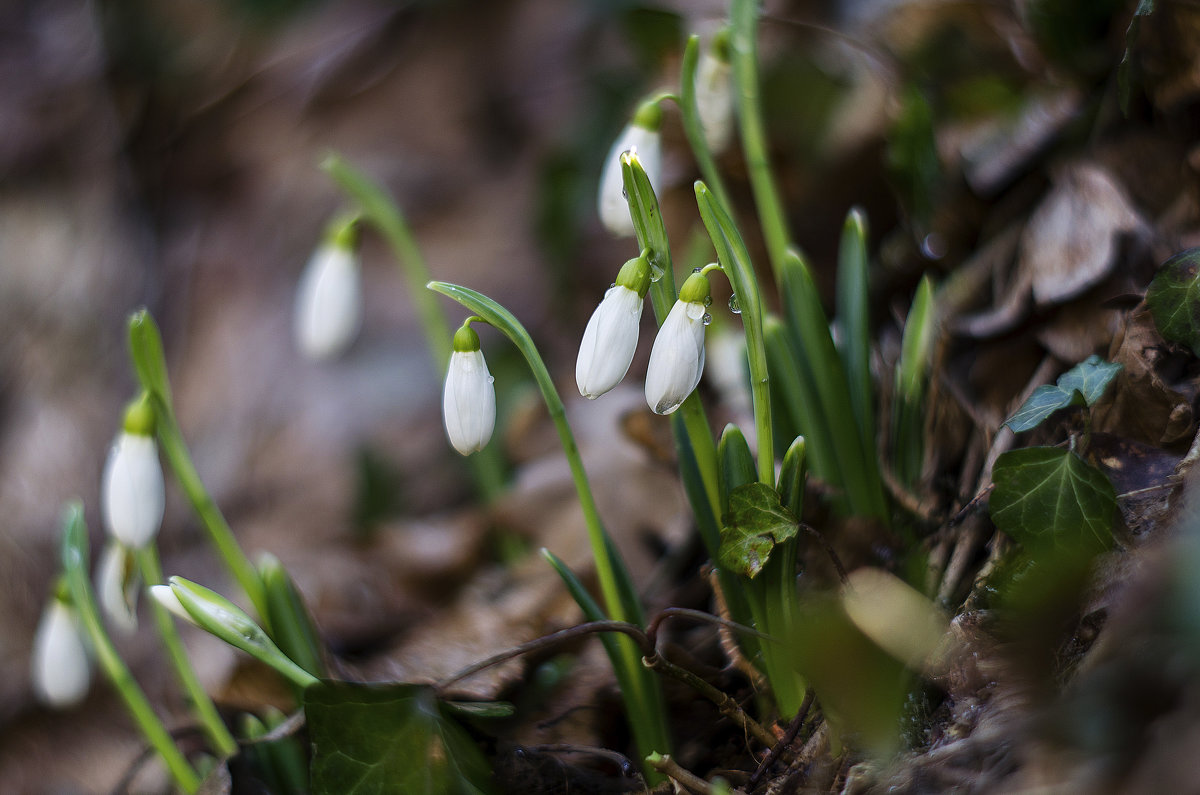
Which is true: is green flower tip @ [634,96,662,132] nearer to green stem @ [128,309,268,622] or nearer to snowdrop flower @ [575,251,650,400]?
snowdrop flower @ [575,251,650,400]

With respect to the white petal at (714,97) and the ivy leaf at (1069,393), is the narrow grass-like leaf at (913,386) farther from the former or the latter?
the white petal at (714,97)

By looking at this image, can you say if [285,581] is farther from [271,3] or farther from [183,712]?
[271,3]

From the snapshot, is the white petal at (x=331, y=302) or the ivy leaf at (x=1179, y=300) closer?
the ivy leaf at (x=1179, y=300)

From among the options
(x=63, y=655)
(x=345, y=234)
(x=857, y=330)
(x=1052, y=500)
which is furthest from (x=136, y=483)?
(x=1052, y=500)

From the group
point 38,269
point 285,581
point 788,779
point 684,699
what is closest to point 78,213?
point 38,269

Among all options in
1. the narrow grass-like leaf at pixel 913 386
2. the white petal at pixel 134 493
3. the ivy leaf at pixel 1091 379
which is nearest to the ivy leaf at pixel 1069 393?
the ivy leaf at pixel 1091 379

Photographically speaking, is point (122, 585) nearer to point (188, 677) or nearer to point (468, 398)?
point (188, 677)

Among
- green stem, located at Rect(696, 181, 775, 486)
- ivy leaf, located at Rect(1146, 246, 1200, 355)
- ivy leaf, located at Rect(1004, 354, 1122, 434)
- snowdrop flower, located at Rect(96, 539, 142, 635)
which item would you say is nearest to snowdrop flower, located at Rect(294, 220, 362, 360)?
snowdrop flower, located at Rect(96, 539, 142, 635)
